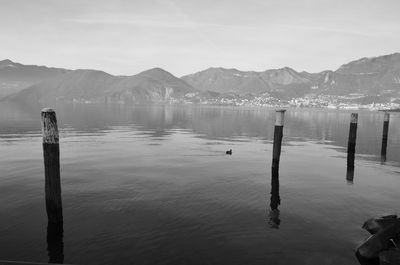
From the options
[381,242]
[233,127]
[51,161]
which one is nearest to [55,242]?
[51,161]

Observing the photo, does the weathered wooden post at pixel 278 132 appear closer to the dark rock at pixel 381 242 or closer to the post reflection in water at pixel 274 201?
the post reflection in water at pixel 274 201

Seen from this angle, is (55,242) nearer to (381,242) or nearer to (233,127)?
(381,242)

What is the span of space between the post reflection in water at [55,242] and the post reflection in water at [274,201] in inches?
387

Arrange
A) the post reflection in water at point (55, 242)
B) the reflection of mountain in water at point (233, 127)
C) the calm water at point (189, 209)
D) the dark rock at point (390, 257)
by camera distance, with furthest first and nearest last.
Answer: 1. the reflection of mountain in water at point (233, 127)
2. the calm water at point (189, 209)
3. the post reflection in water at point (55, 242)
4. the dark rock at point (390, 257)

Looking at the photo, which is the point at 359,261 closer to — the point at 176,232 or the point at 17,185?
the point at 176,232

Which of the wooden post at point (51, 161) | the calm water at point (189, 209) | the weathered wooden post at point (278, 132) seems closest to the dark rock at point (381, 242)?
the calm water at point (189, 209)

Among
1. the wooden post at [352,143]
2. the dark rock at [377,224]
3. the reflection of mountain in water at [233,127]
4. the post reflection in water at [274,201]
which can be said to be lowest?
the reflection of mountain in water at [233,127]

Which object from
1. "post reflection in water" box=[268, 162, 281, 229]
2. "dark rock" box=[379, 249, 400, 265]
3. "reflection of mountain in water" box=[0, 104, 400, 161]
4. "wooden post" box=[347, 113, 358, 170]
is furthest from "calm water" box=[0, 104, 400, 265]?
"reflection of mountain in water" box=[0, 104, 400, 161]

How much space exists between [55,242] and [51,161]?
A: 11.3 ft

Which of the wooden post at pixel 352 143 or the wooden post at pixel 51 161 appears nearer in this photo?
the wooden post at pixel 51 161

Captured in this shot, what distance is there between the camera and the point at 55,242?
14.0m

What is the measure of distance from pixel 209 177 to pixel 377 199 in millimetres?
11771

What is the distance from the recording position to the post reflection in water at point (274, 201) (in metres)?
17.1

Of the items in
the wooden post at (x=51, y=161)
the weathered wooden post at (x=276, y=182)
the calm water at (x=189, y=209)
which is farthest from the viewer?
the weathered wooden post at (x=276, y=182)
